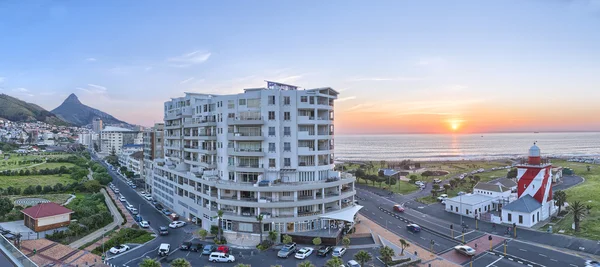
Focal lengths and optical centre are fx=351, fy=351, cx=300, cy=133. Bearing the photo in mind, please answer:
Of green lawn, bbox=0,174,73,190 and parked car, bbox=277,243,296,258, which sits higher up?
green lawn, bbox=0,174,73,190

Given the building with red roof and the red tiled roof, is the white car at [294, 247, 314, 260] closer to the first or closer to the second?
the building with red roof

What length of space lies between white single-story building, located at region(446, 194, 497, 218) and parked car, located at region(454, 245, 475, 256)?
19.7m

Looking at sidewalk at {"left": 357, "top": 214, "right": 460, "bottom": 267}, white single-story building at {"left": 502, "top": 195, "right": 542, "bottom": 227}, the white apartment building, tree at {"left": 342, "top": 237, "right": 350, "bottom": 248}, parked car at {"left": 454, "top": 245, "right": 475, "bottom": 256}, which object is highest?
the white apartment building

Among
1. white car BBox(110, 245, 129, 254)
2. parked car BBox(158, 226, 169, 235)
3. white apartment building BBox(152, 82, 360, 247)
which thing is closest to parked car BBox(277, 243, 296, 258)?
white apartment building BBox(152, 82, 360, 247)

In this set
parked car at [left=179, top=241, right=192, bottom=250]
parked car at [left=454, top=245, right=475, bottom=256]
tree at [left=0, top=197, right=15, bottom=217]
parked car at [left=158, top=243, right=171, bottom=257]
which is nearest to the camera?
parked car at [left=454, top=245, right=475, bottom=256]

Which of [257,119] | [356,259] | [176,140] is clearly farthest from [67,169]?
[356,259]

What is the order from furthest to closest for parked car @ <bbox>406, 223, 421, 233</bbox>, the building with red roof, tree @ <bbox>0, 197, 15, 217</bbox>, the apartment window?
tree @ <bbox>0, 197, 15, 217</bbox> → the apartment window → parked car @ <bbox>406, 223, 421, 233</bbox> → the building with red roof

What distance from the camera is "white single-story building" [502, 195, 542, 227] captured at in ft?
175

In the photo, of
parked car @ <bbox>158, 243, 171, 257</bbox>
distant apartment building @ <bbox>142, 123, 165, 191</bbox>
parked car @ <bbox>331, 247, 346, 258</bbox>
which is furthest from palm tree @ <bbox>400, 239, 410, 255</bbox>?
distant apartment building @ <bbox>142, 123, 165, 191</bbox>

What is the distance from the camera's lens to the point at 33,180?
96188 mm

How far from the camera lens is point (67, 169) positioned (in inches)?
4412

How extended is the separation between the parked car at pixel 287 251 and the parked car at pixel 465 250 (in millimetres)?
20302

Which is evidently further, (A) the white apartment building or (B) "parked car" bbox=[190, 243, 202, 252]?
(A) the white apartment building

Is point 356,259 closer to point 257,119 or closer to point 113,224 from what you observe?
point 257,119
